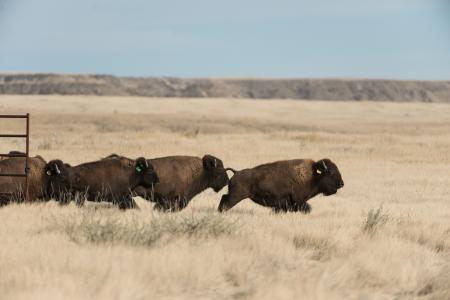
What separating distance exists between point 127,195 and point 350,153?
17.4 meters

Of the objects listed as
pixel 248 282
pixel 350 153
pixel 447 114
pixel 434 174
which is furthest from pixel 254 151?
pixel 447 114

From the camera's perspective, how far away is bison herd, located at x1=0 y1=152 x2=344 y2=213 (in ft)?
46.8

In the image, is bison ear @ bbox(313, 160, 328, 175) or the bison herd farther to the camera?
bison ear @ bbox(313, 160, 328, 175)

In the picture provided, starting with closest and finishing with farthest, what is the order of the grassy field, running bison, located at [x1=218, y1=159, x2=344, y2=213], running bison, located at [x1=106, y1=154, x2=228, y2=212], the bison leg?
the grassy field < running bison, located at [x1=218, y1=159, x2=344, y2=213] < the bison leg < running bison, located at [x1=106, y1=154, x2=228, y2=212]

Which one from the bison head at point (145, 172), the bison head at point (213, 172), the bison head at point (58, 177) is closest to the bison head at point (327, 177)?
the bison head at point (213, 172)

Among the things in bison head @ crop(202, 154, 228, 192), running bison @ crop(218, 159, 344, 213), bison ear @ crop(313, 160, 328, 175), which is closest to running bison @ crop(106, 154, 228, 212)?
bison head @ crop(202, 154, 228, 192)

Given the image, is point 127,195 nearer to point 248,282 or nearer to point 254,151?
point 248,282

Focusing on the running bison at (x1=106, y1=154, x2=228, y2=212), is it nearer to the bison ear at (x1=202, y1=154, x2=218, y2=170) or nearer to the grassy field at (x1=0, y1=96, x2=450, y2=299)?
the bison ear at (x1=202, y1=154, x2=218, y2=170)

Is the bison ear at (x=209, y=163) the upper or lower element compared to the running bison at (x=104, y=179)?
upper

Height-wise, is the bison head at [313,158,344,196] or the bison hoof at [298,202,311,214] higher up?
the bison head at [313,158,344,196]

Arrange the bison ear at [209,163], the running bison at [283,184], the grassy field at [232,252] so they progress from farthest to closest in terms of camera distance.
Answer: the bison ear at [209,163]
the running bison at [283,184]
the grassy field at [232,252]

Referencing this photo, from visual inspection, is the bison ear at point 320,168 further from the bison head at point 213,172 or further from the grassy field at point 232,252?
the bison head at point 213,172

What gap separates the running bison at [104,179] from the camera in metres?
14.3

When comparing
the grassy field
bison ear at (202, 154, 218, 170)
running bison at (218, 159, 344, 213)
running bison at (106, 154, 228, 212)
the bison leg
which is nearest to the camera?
the grassy field
